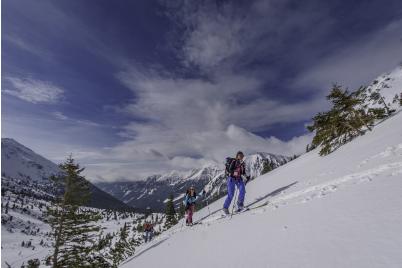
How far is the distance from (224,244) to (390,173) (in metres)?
5.92

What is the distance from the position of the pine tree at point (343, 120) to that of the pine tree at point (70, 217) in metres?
25.5

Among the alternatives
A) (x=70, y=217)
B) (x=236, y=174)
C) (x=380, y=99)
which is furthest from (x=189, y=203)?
(x=380, y=99)

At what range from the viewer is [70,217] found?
29.5 metres

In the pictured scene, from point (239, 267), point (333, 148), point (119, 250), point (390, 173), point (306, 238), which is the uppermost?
point (333, 148)

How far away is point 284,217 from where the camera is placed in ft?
28.9

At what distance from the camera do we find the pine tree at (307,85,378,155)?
28.5m

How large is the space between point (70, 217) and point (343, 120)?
98.3 feet

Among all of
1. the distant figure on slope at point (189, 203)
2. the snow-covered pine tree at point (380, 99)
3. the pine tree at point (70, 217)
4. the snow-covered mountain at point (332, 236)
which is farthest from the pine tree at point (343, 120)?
the pine tree at point (70, 217)

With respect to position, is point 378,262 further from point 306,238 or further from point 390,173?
point 390,173

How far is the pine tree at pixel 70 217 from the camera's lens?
2861cm

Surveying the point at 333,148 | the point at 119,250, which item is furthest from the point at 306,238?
the point at 119,250

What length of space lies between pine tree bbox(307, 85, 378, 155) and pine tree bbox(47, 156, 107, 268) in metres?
25.5

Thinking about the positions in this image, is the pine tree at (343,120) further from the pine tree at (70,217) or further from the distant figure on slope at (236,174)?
the pine tree at (70,217)

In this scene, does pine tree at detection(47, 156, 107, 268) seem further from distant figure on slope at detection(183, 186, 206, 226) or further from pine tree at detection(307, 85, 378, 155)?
pine tree at detection(307, 85, 378, 155)
